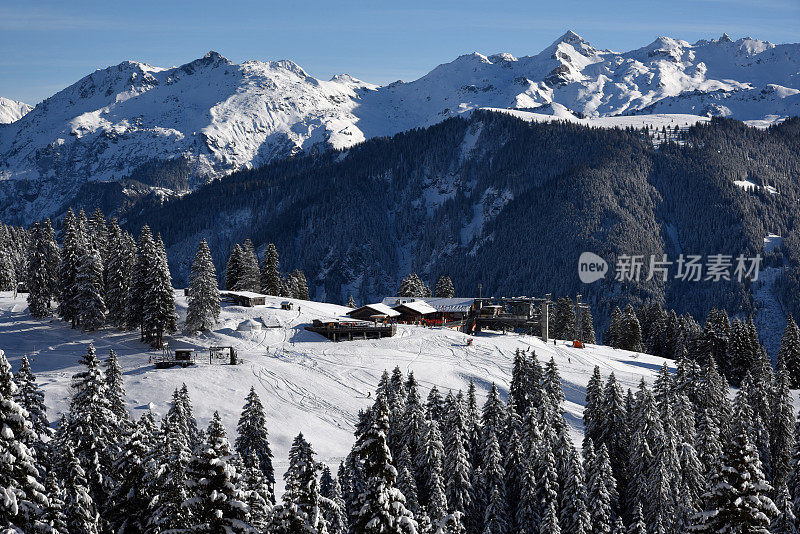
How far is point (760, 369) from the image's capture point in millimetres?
90938

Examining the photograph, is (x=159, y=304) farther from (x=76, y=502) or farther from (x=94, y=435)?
(x=76, y=502)

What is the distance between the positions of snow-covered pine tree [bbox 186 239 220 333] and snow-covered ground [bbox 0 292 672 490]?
152 cm

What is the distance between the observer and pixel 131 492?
1287 inches

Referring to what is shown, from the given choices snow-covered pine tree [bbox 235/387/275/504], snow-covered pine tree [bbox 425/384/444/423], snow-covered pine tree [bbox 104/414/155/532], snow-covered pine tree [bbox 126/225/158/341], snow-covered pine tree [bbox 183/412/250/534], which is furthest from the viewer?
snow-covered pine tree [bbox 126/225/158/341]

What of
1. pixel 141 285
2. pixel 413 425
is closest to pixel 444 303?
pixel 141 285

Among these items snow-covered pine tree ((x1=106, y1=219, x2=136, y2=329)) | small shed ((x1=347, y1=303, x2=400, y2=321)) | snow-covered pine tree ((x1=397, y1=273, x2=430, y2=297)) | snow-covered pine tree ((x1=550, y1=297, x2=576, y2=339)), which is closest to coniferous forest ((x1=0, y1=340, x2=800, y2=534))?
small shed ((x1=347, y1=303, x2=400, y2=321))

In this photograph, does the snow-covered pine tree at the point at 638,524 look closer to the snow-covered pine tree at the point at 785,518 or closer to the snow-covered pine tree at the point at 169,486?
the snow-covered pine tree at the point at 785,518

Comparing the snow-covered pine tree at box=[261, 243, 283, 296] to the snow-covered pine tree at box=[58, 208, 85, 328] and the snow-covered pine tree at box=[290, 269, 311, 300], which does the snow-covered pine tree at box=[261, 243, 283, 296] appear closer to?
the snow-covered pine tree at box=[290, 269, 311, 300]

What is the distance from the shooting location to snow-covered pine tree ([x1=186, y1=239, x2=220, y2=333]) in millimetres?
83375

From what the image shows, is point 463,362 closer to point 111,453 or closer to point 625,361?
point 625,361

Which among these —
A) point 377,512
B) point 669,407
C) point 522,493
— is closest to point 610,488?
point 522,493

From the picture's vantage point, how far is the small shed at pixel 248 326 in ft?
285

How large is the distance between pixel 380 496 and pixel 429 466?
25.8m

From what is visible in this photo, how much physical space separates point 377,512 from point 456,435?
2647cm
